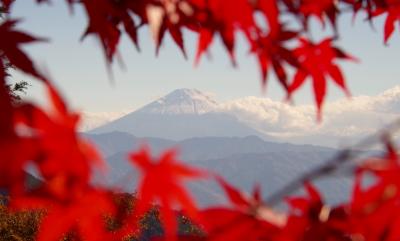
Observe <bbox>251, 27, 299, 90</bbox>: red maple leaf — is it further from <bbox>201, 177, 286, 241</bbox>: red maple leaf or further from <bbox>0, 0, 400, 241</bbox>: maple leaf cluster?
<bbox>201, 177, 286, 241</bbox>: red maple leaf

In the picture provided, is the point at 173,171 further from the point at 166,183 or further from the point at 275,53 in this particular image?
the point at 275,53

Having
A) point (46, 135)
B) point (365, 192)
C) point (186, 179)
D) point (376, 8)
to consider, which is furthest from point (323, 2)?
point (46, 135)

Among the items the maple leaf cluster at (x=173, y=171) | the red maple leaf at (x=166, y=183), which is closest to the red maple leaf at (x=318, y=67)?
the maple leaf cluster at (x=173, y=171)

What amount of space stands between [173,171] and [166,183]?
1.0 inches

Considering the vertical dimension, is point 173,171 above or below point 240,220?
above

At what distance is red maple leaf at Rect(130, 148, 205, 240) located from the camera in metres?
1.04

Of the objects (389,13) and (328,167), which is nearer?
(328,167)

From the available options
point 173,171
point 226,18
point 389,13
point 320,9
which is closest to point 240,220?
point 173,171

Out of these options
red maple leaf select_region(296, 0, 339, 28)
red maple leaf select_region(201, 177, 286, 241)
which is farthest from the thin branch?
red maple leaf select_region(296, 0, 339, 28)

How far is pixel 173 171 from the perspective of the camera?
3.45ft

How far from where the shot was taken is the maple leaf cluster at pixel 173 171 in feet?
3.18

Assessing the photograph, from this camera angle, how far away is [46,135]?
947 millimetres

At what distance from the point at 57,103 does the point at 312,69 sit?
83 cm

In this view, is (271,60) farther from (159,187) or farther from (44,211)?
(44,211)
